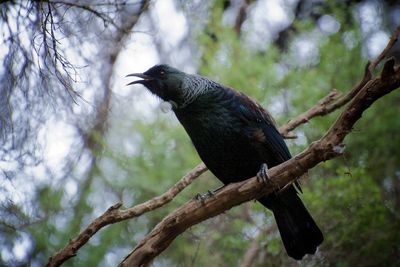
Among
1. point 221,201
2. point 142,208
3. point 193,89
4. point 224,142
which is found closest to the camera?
point 221,201

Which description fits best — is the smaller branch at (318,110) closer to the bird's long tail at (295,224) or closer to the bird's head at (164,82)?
the bird's long tail at (295,224)

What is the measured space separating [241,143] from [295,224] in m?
0.92

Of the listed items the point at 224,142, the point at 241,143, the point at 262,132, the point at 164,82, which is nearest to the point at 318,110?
the point at 262,132

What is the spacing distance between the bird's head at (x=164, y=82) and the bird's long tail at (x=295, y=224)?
4.45ft

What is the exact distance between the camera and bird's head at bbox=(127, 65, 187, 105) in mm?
5164

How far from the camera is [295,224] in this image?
15.9ft

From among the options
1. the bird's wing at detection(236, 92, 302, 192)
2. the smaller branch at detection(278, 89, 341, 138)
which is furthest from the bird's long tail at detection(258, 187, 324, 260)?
the smaller branch at detection(278, 89, 341, 138)

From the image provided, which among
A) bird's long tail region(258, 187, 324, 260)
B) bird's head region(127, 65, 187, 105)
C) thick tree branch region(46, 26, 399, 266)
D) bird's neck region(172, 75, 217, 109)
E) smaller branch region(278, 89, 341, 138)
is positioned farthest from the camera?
smaller branch region(278, 89, 341, 138)

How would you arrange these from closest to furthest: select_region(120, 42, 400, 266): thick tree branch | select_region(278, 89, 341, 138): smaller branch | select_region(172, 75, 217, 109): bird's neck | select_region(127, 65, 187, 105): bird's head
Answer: select_region(120, 42, 400, 266): thick tree branch
select_region(172, 75, 217, 109): bird's neck
select_region(127, 65, 187, 105): bird's head
select_region(278, 89, 341, 138): smaller branch

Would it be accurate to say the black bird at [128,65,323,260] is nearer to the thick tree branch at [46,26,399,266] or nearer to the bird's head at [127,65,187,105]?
the bird's head at [127,65,187,105]

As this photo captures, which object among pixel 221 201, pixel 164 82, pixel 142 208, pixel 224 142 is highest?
pixel 164 82

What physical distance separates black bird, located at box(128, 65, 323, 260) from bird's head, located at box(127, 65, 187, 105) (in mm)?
62

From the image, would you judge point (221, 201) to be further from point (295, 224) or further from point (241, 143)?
point (295, 224)

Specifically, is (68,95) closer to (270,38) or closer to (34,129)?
(34,129)
